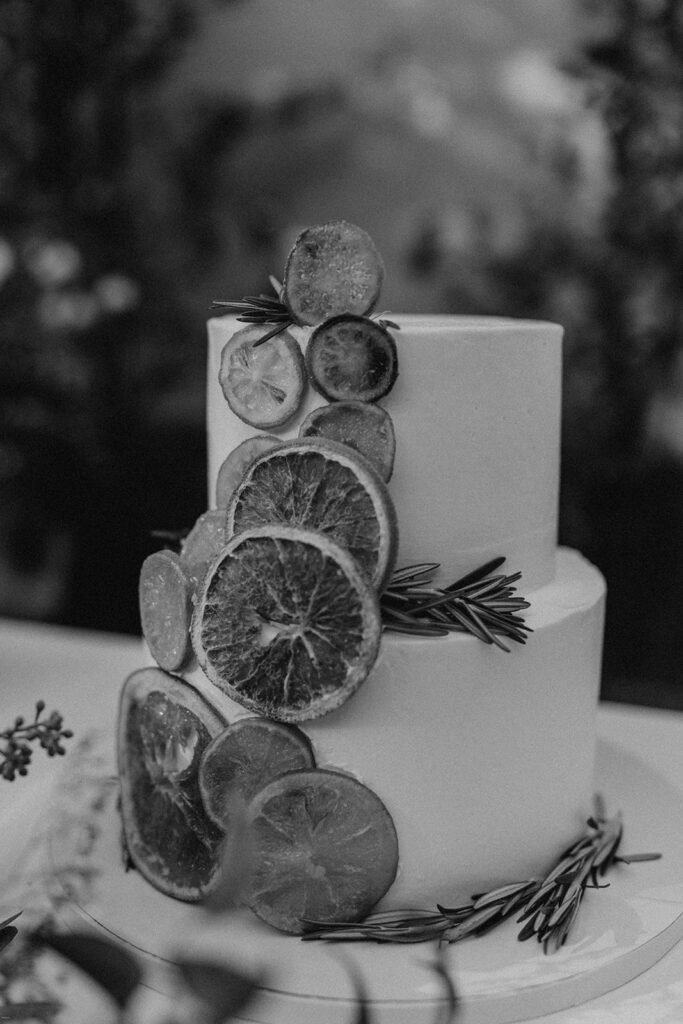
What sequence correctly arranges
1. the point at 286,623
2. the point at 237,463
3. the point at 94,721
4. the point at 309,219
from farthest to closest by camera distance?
1. the point at 309,219
2. the point at 94,721
3. the point at 237,463
4. the point at 286,623

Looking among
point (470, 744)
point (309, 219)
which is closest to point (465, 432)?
point (470, 744)

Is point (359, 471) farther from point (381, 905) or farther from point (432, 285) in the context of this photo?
point (432, 285)

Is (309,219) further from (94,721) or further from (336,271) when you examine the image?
(336,271)

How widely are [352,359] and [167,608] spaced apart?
0.34 metres

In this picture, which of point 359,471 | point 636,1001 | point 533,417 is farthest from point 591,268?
point 636,1001

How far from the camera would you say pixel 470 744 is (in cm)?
93

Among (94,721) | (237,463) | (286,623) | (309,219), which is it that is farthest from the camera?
(309,219)

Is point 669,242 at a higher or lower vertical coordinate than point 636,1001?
higher

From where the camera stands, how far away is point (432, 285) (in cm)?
286

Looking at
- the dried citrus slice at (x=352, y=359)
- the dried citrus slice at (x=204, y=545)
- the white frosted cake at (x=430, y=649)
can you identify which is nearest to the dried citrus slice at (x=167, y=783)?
the white frosted cake at (x=430, y=649)

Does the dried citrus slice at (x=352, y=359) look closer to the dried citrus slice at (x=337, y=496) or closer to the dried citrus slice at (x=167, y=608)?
the dried citrus slice at (x=337, y=496)

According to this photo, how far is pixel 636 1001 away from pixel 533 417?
0.60 metres

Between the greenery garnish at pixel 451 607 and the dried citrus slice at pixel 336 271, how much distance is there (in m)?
0.29

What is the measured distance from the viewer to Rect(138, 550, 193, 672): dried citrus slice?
0.93 m
